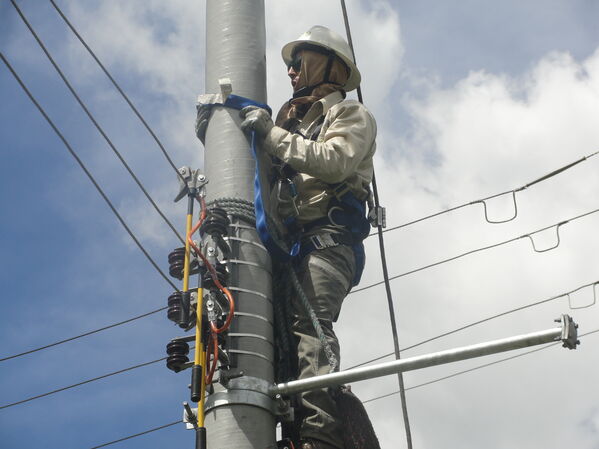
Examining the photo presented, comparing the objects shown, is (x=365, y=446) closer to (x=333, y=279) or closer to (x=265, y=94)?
(x=333, y=279)

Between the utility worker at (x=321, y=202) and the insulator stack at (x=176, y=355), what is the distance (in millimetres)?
671

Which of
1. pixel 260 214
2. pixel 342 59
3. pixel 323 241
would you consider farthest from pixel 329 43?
pixel 260 214

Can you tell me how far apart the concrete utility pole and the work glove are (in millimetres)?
47

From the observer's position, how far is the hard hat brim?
223 inches

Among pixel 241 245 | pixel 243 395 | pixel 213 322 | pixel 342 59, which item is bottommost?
pixel 243 395

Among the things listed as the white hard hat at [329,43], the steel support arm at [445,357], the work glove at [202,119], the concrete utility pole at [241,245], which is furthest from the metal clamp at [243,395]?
the white hard hat at [329,43]

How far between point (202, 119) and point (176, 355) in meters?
1.42

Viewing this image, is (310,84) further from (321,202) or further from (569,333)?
(569,333)

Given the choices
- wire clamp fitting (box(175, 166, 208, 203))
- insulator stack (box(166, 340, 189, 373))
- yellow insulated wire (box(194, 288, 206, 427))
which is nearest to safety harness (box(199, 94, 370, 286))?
wire clamp fitting (box(175, 166, 208, 203))

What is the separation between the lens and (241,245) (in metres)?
4.52

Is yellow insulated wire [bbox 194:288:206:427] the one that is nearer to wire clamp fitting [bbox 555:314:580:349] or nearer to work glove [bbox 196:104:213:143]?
work glove [bbox 196:104:213:143]

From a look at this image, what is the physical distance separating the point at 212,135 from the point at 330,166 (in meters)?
0.64

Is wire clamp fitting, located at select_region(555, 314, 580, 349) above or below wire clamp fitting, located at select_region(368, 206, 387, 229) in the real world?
below

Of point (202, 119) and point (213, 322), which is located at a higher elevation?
point (202, 119)
